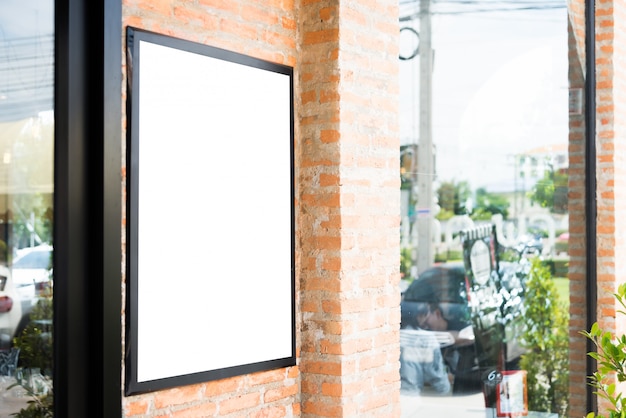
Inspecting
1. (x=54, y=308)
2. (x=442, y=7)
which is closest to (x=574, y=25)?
(x=442, y=7)

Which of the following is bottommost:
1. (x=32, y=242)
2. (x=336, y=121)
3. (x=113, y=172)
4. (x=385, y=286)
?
(x=385, y=286)

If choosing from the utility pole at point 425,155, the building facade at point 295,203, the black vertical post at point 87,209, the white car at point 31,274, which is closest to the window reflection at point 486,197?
the utility pole at point 425,155

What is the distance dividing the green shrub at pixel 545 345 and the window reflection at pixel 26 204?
348cm

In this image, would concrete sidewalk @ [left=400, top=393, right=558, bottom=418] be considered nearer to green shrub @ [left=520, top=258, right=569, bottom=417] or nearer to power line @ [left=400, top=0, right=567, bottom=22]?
green shrub @ [left=520, top=258, right=569, bottom=417]

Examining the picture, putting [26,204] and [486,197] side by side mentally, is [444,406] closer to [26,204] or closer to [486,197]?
[486,197]

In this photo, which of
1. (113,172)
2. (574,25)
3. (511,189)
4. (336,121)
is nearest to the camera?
(113,172)

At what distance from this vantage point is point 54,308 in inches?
104

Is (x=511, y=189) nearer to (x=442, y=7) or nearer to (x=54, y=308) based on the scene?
(x=442, y=7)

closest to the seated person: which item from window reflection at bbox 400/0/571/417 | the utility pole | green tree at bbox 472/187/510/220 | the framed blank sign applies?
window reflection at bbox 400/0/571/417

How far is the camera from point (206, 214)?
10.0 ft

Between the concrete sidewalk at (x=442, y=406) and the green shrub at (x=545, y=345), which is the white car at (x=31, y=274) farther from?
the green shrub at (x=545, y=345)

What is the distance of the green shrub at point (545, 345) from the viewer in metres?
5.36

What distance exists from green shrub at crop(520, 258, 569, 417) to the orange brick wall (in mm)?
1948

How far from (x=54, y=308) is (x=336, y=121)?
1.42 m
